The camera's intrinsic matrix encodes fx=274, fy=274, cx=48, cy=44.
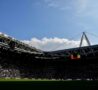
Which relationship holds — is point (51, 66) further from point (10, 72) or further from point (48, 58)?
point (10, 72)

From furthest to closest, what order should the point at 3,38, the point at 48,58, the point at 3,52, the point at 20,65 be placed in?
1. the point at 48,58
2. the point at 20,65
3. the point at 3,52
4. the point at 3,38

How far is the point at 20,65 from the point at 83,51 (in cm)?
2409

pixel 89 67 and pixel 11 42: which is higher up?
pixel 11 42

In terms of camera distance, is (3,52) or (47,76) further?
(47,76)

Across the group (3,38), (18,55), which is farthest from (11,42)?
(18,55)

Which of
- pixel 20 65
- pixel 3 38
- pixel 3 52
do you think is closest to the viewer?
pixel 3 38

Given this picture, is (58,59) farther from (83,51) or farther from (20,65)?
(20,65)

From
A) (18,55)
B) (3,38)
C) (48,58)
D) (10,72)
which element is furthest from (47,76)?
(3,38)

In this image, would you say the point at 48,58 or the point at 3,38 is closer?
the point at 3,38

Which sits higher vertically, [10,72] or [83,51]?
[83,51]

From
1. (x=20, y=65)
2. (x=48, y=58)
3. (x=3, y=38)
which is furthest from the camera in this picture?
(x=48, y=58)

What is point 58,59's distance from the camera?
358 ft

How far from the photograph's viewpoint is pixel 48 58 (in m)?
106

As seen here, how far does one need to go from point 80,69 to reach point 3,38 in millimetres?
36886
